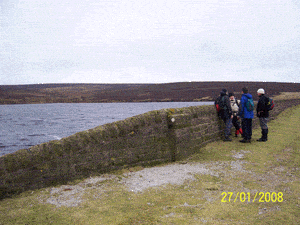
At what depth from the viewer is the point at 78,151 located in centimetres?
416

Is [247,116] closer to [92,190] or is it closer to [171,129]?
[171,129]

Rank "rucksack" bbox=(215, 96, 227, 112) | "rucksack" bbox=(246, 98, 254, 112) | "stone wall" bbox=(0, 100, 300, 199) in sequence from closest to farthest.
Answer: "stone wall" bbox=(0, 100, 300, 199)
"rucksack" bbox=(246, 98, 254, 112)
"rucksack" bbox=(215, 96, 227, 112)

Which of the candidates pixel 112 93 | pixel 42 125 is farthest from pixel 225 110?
pixel 112 93

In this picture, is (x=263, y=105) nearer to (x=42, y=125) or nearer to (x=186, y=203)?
(x=186, y=203)

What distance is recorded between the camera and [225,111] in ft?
25.3

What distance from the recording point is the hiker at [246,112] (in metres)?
7.61

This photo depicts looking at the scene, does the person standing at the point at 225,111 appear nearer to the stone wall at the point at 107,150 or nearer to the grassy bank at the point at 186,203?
the stone wall at the point at 107,150

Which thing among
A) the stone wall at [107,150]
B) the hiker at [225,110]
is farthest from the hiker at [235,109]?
the stone wall at [107,150]

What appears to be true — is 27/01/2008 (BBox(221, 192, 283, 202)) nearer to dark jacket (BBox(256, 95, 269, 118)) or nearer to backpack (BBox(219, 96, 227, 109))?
backpack (BBox(219, 96, 227, 109))

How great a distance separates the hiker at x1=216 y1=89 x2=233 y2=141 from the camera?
7.62m

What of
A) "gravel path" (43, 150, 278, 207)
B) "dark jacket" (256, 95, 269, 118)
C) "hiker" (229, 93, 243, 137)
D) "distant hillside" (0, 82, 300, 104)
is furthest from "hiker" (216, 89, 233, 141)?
"distant hillside" (0, 82, 300, 104)

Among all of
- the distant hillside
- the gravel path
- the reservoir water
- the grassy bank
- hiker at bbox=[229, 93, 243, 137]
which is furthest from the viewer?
the distant hillside

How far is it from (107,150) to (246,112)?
5265mm

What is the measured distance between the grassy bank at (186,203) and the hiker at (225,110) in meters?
2.95
